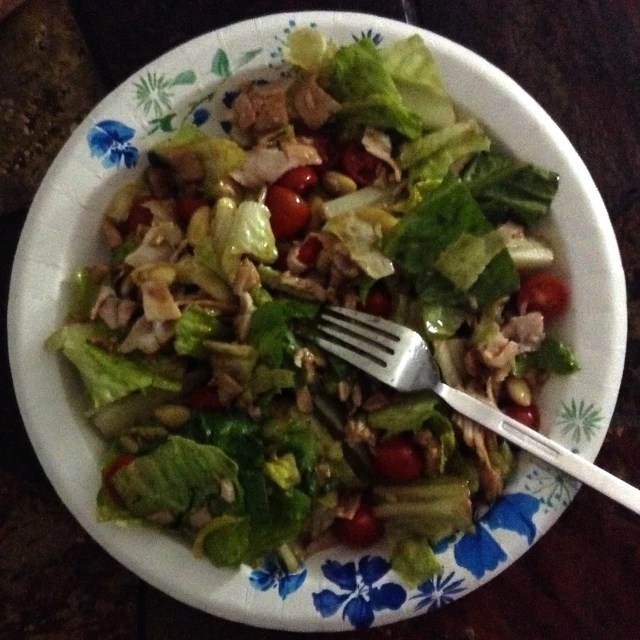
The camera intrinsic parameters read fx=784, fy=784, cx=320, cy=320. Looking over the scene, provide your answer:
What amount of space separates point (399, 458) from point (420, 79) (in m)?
0.70

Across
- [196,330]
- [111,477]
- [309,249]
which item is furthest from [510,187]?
[111,477]

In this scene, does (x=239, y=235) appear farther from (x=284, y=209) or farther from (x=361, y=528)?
(x=361, y=528)

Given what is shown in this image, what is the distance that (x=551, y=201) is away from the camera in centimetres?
145

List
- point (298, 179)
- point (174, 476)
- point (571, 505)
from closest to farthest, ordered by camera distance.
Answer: point (174, 476), point (298, 179), point (571, 505)

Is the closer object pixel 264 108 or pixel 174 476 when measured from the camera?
pixel 174 476

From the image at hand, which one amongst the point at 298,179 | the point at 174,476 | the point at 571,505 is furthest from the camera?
the point at 571,505

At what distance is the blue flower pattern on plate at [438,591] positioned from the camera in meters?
1.42

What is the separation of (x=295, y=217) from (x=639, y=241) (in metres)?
0.86

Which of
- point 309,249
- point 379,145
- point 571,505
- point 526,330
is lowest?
point 571,505

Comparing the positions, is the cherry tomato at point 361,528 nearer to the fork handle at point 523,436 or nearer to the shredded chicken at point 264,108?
the fork handle at point 523,436

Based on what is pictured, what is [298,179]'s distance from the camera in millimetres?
1447

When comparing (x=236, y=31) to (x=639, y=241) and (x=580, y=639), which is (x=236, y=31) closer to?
(x=639, y=241)

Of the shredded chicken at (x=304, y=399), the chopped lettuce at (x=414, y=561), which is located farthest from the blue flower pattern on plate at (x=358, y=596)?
the shredded chicken at (x=304, y=399)

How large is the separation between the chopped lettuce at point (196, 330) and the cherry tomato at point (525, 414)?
542mm
